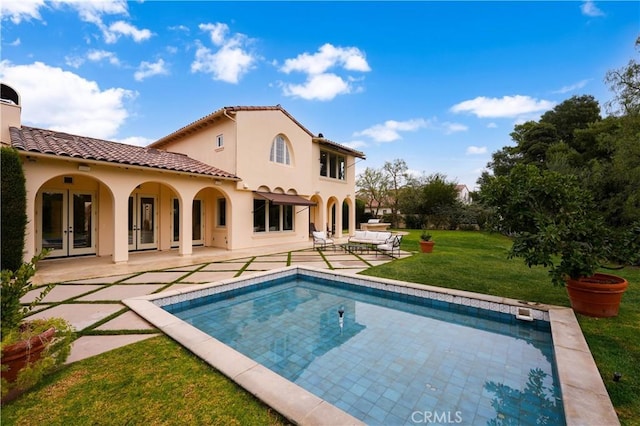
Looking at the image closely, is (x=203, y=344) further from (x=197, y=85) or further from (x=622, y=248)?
(x=197, y=85)

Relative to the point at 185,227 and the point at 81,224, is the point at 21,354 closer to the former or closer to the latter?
the point at 185,227

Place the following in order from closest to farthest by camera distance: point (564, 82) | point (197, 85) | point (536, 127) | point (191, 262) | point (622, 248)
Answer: point (622, 248) → point (191, 262) → point (564, 82) → point (197, 85) → point (536, 127)

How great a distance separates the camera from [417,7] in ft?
54.0

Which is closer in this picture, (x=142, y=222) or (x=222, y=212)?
(x=142, y=222)

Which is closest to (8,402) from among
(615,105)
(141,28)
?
(141,28)

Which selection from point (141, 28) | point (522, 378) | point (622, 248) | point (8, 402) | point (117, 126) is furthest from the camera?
point (117, 126)

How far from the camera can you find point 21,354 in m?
3.71

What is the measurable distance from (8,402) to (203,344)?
8.21 feet

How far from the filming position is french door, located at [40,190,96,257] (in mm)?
14281

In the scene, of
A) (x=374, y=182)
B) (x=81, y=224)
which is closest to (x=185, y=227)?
(x=81, y=224)

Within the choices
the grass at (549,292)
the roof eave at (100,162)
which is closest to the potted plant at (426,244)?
the grass at (549,292)

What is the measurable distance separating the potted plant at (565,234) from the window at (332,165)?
62.9 ft

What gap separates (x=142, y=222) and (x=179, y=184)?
4.76 m

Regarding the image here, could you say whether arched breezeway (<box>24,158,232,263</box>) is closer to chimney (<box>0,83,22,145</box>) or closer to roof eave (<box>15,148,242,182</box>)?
roof eave (<box>15,148,242,182</box>)
